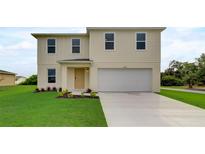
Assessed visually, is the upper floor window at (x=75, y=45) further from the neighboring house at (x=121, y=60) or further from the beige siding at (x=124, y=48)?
the beige siding at (x=124, y=48)

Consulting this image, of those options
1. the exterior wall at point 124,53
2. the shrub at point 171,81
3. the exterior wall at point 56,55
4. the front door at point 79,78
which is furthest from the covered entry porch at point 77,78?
the shrub at point 171,81

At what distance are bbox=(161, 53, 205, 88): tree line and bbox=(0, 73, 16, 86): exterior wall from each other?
24381mm

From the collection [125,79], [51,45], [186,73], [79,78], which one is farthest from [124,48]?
[186,73]

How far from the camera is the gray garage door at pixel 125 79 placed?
21859mm

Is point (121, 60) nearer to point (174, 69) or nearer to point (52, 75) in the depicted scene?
point (52, 75)

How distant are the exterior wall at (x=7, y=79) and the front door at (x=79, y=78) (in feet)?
65.0

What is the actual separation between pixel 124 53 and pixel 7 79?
27.0 m

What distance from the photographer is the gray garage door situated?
21859 mm

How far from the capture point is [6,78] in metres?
41.7

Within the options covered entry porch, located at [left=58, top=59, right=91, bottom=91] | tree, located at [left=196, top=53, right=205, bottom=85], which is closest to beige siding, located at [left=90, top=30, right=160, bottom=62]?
covered entry porch, located at [left=58, top=59, right=91, bottom=91]

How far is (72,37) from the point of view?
77.0 ft

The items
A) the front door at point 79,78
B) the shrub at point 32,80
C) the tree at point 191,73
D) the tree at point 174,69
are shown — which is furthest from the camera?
the tree at point 174,69
